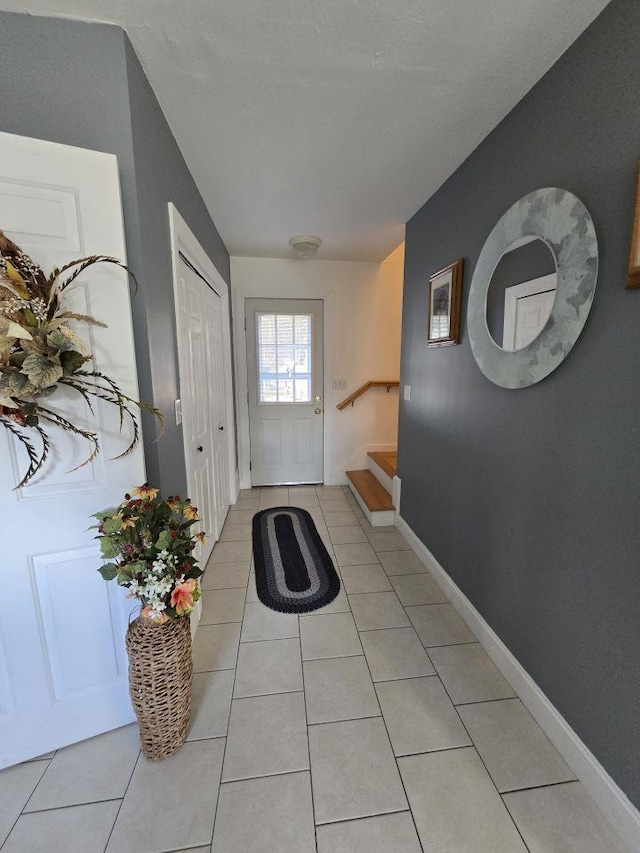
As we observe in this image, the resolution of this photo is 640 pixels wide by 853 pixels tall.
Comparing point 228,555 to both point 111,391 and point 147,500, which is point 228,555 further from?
point 111,391

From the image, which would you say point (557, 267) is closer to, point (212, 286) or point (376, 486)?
point (212, 286)

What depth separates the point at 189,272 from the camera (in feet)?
6.29

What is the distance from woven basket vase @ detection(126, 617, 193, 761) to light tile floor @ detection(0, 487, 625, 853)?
9 centimetres

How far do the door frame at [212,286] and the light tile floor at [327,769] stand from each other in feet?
3.32

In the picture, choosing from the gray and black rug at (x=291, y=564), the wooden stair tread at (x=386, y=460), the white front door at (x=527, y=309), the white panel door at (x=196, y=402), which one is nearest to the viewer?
the white front door at (x=527, y=309)

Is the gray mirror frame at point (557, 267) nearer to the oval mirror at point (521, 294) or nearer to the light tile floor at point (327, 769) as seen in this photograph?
the oval mirror at point (521, 294)

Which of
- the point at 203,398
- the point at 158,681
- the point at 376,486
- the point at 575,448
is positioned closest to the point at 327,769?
the point at 158,681

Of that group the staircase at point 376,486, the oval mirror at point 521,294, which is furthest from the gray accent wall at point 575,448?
the staircase at point 376,486

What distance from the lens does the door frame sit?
154cm

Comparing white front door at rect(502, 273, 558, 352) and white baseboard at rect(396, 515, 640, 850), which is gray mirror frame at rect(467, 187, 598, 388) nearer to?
white front door at rect(502, 273, 558, 352)

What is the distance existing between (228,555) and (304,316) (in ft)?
7.68

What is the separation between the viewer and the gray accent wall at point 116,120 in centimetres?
100

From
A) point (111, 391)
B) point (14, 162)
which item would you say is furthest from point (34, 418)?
point (14, 162)

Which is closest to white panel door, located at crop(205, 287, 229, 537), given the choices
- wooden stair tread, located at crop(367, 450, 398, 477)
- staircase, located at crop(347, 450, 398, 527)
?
staircase, located at crop(347, 450, 398, 527)
